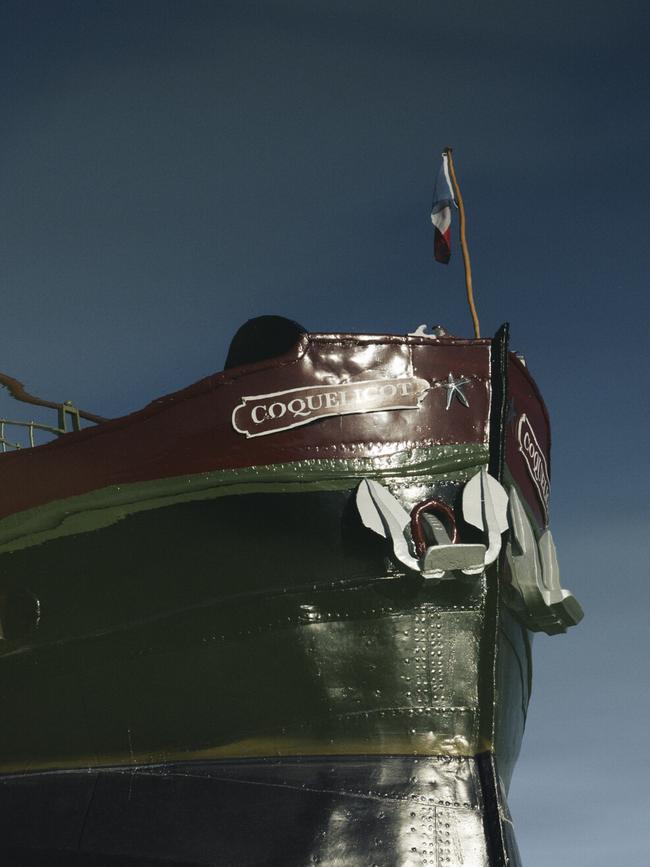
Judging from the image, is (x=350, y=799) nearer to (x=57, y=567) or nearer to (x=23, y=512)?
(x=57, y=567)

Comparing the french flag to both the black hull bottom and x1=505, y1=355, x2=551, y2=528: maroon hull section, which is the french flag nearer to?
x1=505, y1=355, x2=551, y2=528: maroon hull section

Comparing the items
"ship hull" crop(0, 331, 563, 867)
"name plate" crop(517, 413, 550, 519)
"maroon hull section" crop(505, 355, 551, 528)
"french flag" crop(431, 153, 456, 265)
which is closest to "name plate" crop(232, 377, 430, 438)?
"ship hull" crop(0, 331, 563, 867)

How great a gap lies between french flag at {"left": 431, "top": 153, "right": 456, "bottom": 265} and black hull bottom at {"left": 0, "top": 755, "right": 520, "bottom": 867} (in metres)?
4.58

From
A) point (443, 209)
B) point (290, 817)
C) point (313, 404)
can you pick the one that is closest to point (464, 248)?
point (443, 209)

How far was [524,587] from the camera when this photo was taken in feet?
28.2

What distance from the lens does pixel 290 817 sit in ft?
25.2

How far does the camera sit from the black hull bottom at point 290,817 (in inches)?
298

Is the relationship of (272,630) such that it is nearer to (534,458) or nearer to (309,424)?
(309,424)

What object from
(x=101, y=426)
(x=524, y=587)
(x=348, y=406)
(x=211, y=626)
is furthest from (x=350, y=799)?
(x=101, y=426)

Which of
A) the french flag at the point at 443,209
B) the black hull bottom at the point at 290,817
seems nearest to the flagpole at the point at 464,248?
the french flag at the point at 443,209

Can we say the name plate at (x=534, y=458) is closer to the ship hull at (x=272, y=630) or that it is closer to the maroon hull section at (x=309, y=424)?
the ship hull at (x=272, y=630)

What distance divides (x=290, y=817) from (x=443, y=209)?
5.42 meters

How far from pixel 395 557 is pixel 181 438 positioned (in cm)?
186

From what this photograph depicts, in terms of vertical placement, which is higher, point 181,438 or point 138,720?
point 181,438
